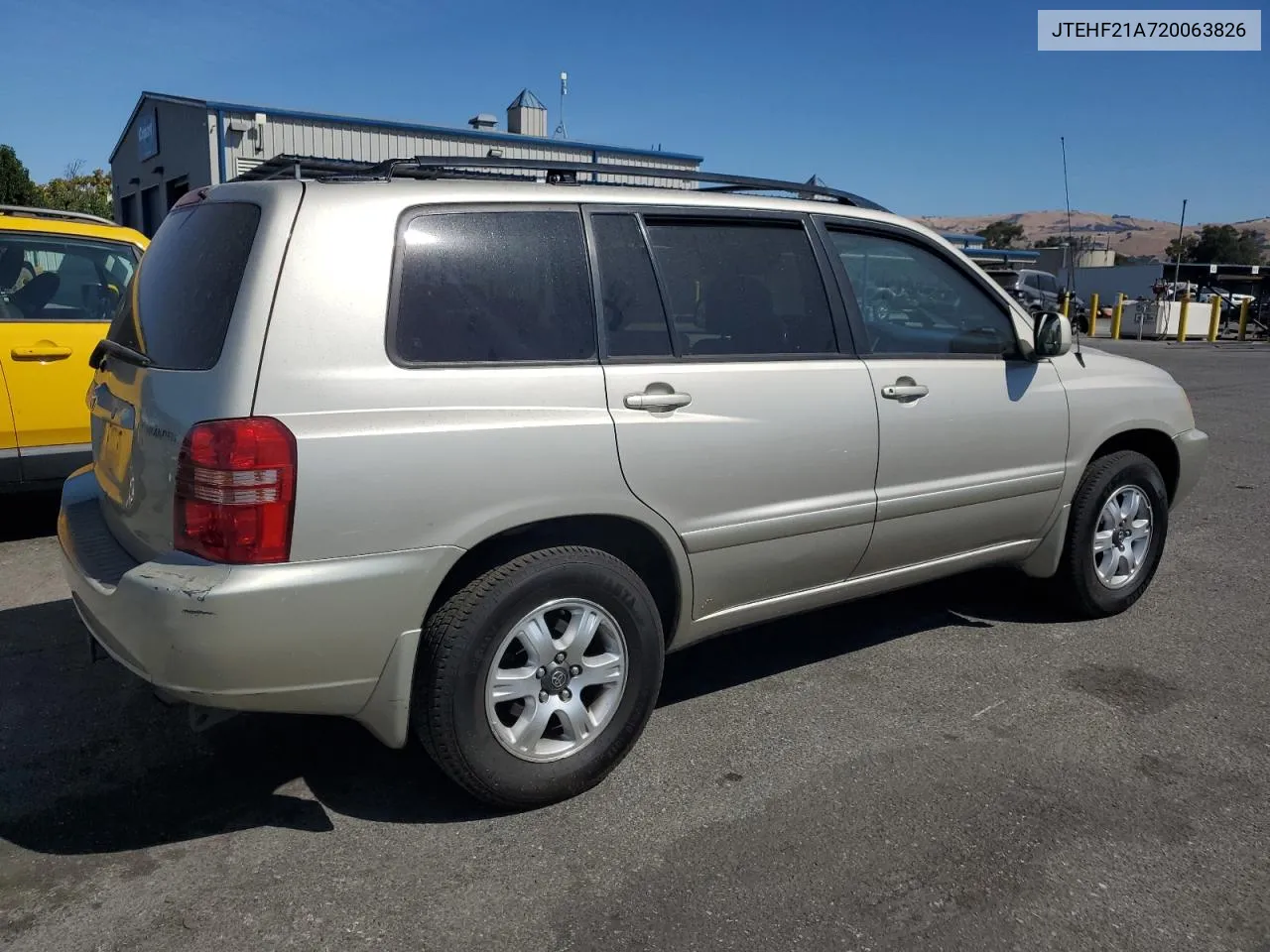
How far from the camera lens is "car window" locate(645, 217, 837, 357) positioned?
3.44m

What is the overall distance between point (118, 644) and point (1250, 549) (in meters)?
5.83

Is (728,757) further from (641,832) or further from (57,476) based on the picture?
(57,476)

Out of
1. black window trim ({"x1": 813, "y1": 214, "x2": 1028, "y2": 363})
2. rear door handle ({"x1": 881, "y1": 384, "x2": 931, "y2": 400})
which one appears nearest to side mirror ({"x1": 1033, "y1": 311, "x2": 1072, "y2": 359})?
black window trim ({"x1": 813, "y1": 214, "x2": 1028, "y2": 363})

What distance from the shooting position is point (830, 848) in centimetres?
291

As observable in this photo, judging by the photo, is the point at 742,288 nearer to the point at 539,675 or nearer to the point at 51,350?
the point at 539,675

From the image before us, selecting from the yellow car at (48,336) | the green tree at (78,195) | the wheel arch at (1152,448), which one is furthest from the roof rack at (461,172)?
the green tree at (78,195)

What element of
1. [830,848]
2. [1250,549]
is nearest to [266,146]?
[1250,549]

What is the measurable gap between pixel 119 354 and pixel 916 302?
9.42ft

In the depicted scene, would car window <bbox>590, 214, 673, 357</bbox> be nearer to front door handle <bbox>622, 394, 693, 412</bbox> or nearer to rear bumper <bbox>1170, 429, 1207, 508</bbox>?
front door handle <bbox>622, 394, 693, 412</bbox>

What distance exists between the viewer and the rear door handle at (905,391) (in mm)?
3777

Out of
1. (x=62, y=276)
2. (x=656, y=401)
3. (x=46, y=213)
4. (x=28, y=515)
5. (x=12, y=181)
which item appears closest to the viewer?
(x=656, y=401)

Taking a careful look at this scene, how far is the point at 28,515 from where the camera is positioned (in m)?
6.66

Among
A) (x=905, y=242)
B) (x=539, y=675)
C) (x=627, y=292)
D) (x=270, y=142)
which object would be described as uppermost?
(x=270, y=142)

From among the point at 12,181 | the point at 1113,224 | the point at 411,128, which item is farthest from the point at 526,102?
the point at 1113,224
